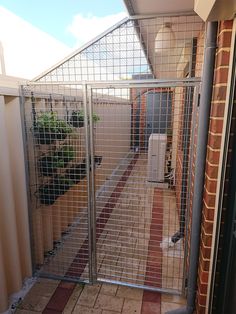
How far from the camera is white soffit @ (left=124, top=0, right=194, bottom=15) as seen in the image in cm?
163

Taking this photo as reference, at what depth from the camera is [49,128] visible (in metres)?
2.02

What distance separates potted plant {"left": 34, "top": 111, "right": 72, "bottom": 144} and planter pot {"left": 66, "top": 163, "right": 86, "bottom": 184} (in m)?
0.33

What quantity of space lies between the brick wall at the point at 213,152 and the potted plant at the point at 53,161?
1.25 meters

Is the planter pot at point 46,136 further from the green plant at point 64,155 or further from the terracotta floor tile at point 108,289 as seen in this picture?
the terracotta floor tile at point 108,289

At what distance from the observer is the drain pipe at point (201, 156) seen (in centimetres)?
142

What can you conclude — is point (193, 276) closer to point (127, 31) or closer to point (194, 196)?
point (194, 196)

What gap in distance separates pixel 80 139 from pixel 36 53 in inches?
→ 41.2

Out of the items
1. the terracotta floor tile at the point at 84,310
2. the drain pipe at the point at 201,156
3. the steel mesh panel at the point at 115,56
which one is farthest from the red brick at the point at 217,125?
the terracotta floor tile at the point at 84,310

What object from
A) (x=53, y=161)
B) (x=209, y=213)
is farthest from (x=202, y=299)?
(x=53, y=161)

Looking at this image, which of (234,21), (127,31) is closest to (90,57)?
(127,31)

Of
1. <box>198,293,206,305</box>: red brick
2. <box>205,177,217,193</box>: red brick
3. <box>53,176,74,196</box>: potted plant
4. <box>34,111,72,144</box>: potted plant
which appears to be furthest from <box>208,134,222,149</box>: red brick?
<box>53,176,74,196</box>: potted plant

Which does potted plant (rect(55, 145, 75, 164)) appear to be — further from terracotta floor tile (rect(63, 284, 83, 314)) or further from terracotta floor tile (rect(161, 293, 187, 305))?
terracotta floor tile (rect(161, 293, 187, 305))

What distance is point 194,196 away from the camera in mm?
1646

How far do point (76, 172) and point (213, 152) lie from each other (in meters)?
1.33
